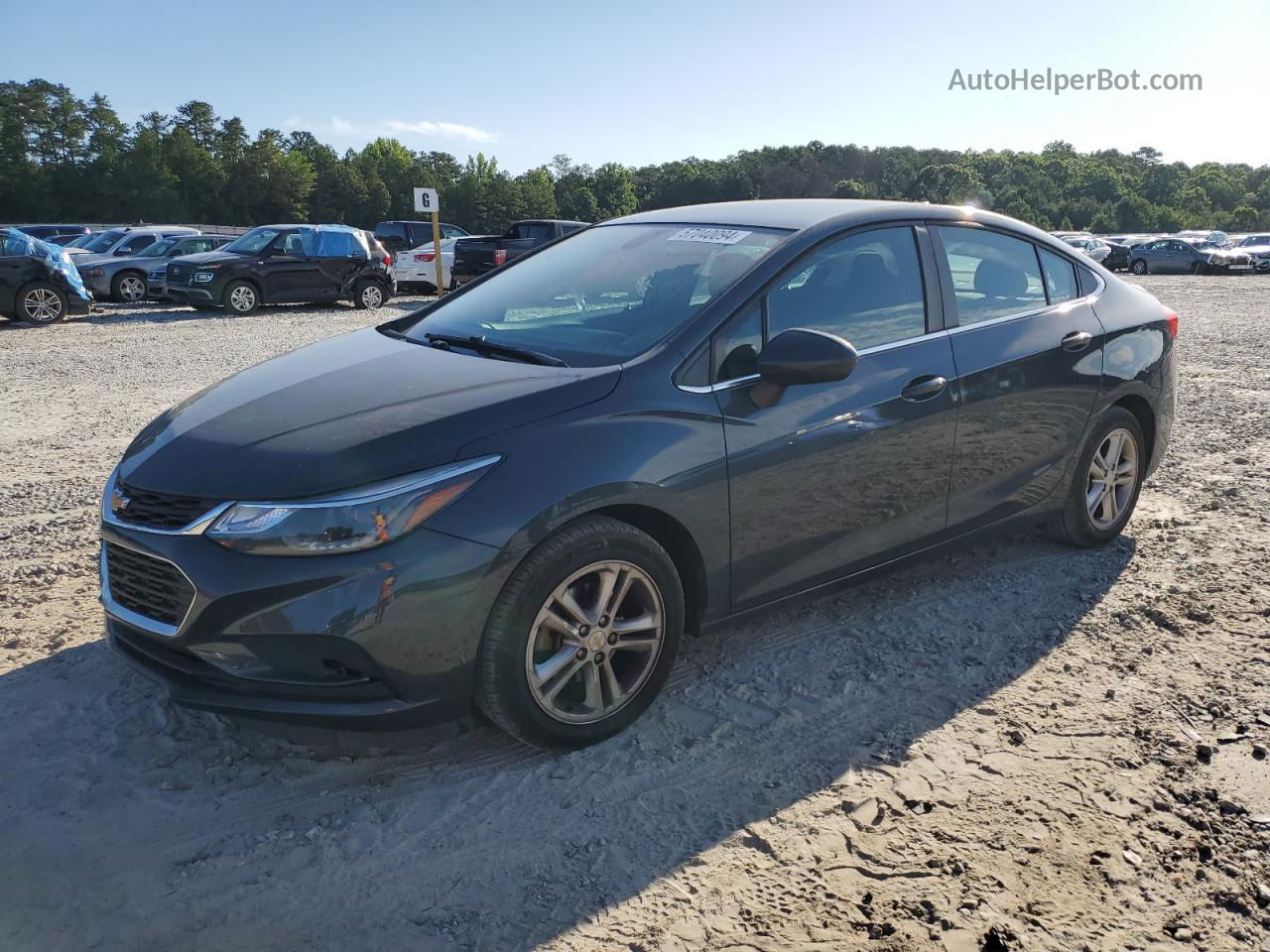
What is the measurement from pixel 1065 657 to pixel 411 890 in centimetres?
262

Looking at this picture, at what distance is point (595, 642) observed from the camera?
310cm

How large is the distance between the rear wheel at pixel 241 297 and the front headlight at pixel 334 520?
16.8m

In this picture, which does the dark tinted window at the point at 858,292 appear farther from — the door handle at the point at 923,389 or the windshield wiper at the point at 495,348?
the windshield wiper at the point at 495,348

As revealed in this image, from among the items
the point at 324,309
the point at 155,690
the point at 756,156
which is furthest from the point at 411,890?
the point at 756,156

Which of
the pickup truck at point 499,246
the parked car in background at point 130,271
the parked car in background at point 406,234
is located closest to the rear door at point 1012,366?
the pickup truck at point 499,246

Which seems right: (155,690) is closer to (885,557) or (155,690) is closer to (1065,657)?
(885,557)

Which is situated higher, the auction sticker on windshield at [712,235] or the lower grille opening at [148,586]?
the auction sticker on windshield at [712,235]

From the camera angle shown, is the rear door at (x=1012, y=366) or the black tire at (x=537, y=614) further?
the rear door at (x=1012, y=366)

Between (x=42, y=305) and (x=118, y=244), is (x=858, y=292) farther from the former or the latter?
(x=118, y=244)

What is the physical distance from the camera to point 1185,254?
37375mm

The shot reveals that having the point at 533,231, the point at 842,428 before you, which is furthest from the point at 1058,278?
the point at 533,231

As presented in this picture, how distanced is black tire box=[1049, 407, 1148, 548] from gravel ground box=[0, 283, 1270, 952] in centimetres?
35

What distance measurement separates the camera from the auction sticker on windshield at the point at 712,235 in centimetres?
383

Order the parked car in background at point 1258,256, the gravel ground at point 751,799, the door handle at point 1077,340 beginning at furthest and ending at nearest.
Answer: the parked car in background at point 1258,256 → the door handle at point 1077,340 → the gravel ground at point 751,799
